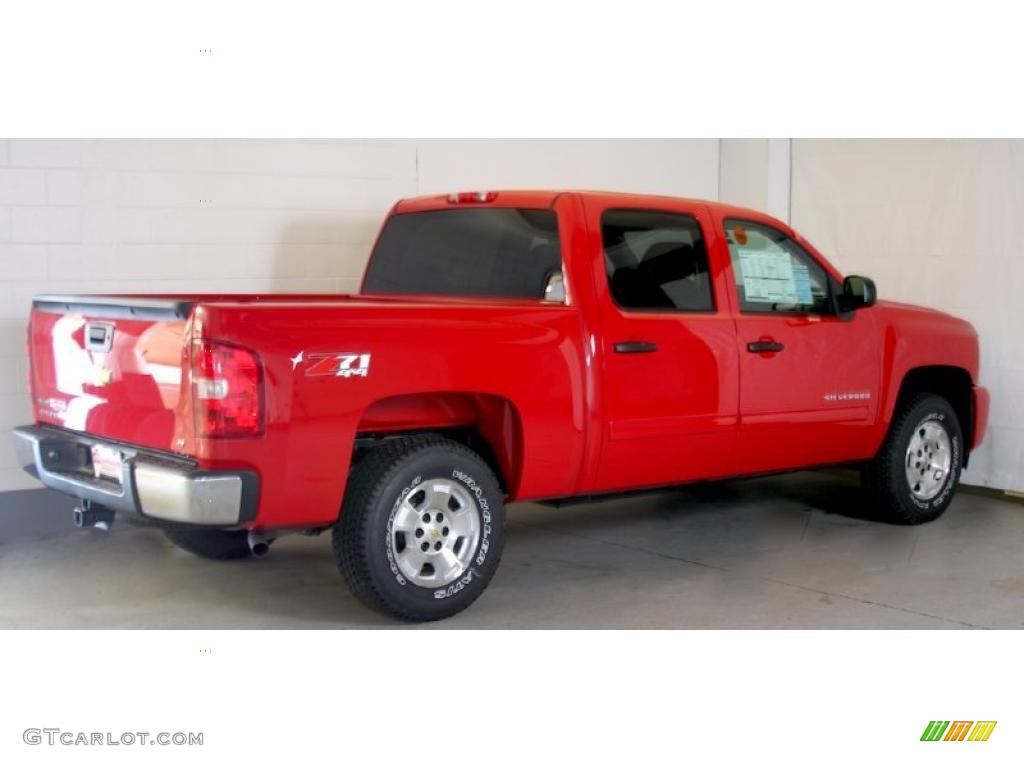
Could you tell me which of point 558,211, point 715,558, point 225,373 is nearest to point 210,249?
point 558,211

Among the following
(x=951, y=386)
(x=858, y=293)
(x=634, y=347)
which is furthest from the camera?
(x=951, y=386)

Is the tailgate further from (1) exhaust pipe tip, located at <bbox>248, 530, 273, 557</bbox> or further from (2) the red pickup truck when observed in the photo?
(1) exhaust pipe tip, located at <bbox>248, 530, 273, 557</bbox>

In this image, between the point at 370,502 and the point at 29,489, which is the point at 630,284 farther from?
the point at 29,489

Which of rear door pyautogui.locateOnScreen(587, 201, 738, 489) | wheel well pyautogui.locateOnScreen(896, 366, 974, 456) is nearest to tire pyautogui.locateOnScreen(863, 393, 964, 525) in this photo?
wheel well pyautogui.locateOnScreen(896, 366, 974, 456)

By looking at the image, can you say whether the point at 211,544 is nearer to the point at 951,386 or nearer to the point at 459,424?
the point at 459,424

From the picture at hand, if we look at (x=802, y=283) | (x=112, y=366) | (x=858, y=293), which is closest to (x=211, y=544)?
(x=112, y=366)

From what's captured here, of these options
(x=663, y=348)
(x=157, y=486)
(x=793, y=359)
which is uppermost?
(x=663, y=348)

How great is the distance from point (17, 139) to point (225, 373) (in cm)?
299

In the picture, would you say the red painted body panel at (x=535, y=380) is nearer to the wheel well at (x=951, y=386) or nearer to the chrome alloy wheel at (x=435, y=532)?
the wheel well at (x=951, y=386)

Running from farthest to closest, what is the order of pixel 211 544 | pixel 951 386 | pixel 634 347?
1. pixel 951 386
2. pixel 211 544
3. pixel 634 347

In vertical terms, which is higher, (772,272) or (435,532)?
(772,272)

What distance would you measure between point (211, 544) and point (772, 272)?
10.7 ft

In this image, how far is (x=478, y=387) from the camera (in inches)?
204

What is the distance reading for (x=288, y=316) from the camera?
15.0ft
